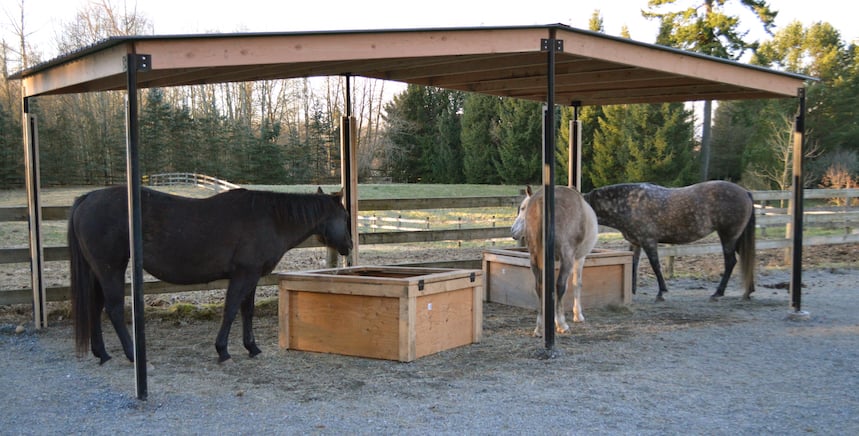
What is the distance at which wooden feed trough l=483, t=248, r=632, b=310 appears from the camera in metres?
7.66

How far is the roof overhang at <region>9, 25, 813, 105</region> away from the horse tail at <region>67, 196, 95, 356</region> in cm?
126

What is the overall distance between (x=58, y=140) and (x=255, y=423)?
84.1ft

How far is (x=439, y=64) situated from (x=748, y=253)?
16.2 feet

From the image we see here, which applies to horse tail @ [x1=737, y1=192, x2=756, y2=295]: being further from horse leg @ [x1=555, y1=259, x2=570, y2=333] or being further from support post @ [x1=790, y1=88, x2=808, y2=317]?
horse leg @ [x1=555, y1=259, x2=570, y2=333]

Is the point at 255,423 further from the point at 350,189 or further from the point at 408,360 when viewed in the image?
the point at 350,189

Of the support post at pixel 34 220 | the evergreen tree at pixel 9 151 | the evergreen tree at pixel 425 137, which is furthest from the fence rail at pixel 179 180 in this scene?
the support post at pixel 34 220

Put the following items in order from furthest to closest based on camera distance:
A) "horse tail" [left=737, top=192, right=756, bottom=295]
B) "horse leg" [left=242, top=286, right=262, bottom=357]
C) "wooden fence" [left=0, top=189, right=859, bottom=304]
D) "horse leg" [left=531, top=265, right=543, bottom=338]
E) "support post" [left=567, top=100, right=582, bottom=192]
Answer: "support post" [left=567, top=100, right=582, bottom=192]
"horse tail" [left=737, top=192, right=756, bottom=295]
"wooden fence" [left=0, top=189, right=859, bottom=304]
"horse leg" [left=531, top=265, right=543, bottom=338]
"horse leg" [left=242, top=286, right=262, bottom=357]

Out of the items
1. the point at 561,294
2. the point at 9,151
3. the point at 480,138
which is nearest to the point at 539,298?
the point at 561,294

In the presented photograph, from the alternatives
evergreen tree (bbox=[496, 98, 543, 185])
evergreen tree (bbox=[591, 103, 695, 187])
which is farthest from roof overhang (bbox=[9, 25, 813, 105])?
evergreen tree (bbox=[496, 98, 543, 185])

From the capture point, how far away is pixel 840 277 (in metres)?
10.4

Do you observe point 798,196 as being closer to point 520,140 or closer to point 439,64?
point 439,64

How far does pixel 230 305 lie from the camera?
5203 mm

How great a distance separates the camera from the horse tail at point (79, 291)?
5.11 metres

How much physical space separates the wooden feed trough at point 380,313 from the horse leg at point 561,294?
35.0 inches
